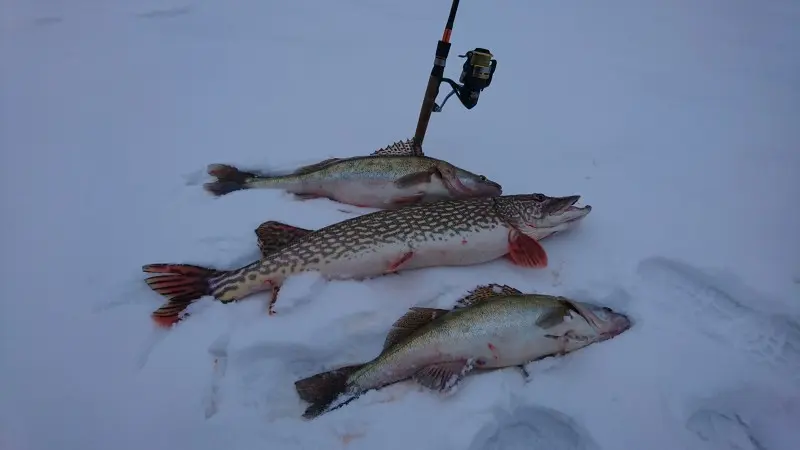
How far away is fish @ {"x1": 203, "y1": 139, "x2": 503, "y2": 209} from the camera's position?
3346mm

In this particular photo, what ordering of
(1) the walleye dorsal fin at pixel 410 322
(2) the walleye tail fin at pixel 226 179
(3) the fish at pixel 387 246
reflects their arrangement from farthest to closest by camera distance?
(2) the walleye tail fin at pixel 226 179 → (3) the fish at pixel 387 246 → (1) the walleye dorsal fin at pixel 410 322

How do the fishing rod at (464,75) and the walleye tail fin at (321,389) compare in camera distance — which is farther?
the fishing rod at (464,75)

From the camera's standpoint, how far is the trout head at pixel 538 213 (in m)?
3.07

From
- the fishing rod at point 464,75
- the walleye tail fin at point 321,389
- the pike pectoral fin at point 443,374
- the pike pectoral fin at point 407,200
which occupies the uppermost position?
the fishing rod at point 464,75

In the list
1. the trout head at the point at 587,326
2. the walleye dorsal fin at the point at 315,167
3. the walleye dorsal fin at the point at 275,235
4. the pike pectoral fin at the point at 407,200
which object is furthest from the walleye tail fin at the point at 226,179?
the trout head at the point at 587,326

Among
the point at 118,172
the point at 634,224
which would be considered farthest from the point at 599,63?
the point at 118,172

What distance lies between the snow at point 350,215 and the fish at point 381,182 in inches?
6.1

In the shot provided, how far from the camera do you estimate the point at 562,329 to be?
240cm

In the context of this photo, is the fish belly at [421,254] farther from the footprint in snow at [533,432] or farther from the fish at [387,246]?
the footprint in snow at [533,432]

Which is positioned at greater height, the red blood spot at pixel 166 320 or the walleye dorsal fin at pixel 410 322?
the walleye dorsal fin at pixel 410 322

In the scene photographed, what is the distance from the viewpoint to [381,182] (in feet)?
11.0

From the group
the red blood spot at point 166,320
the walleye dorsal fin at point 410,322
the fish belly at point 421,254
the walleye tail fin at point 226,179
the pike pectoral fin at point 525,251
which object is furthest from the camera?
the walleye tail fin at point 226,179

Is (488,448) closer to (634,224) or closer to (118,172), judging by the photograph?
(634,224)

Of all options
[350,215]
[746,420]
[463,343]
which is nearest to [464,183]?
[350,215]
